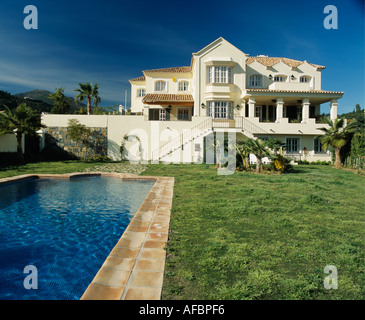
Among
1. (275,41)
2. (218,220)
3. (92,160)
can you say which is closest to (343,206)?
(218,220)

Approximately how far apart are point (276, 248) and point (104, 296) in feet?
9.00

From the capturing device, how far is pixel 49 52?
38.1ft

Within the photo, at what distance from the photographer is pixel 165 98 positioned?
2331 centimetres

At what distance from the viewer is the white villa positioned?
789 inches

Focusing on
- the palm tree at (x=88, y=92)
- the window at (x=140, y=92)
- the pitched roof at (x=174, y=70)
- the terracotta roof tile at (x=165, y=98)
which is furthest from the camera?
the palm tree at (x=88, y=92)

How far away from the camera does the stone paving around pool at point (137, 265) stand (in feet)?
8.73

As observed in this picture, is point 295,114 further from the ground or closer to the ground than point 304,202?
further from the ground

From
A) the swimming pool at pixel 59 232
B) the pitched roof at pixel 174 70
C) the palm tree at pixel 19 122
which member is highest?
the pitched roof at pixel 174 70

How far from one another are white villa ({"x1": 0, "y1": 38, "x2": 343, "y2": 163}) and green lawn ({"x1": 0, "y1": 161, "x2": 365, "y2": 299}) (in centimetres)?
1306

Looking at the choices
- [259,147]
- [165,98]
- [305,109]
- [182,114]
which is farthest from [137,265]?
[305,109]

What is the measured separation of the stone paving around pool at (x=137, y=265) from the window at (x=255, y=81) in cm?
2138

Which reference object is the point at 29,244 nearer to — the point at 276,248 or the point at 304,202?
the point at 276,248

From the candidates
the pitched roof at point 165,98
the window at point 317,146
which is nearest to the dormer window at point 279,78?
the window at point 317,146

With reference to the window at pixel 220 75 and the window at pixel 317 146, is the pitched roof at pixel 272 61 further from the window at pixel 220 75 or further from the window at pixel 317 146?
the window at pixel 317 146
